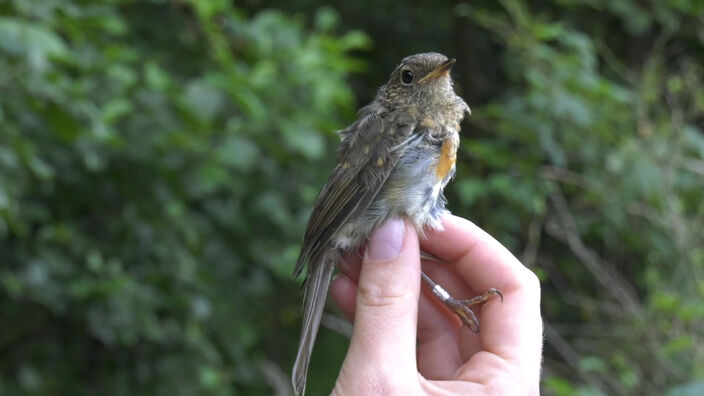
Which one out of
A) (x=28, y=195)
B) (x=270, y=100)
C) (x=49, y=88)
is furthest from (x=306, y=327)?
(x=28, y=195)

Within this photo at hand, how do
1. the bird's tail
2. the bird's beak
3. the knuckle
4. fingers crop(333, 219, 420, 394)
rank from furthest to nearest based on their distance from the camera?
the bird's beak < the bird's tail < the knuckle < fingers crop(333, 219, 420, 394)

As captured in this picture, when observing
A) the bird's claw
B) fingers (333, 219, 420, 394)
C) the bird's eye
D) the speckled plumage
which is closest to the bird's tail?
the speckled plumage

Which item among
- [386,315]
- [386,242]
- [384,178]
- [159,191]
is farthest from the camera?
[159,191]

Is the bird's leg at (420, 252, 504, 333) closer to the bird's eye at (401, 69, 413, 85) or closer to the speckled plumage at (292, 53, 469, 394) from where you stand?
the speckled plumage at (292, 53, 469, 394)

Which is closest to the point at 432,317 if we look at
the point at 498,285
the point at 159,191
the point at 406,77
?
the point at 498,285

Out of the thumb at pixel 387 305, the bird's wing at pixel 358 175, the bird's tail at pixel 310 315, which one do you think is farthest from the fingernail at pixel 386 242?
the bird's tail at pixel 310 315

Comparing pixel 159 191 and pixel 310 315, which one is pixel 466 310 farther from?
pixel 159 191

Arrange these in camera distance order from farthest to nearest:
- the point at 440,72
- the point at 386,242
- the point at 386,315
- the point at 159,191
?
1. the point at 159,191
2. the point at 440,72
3. the point at 386,242
4. the point at 386,315
